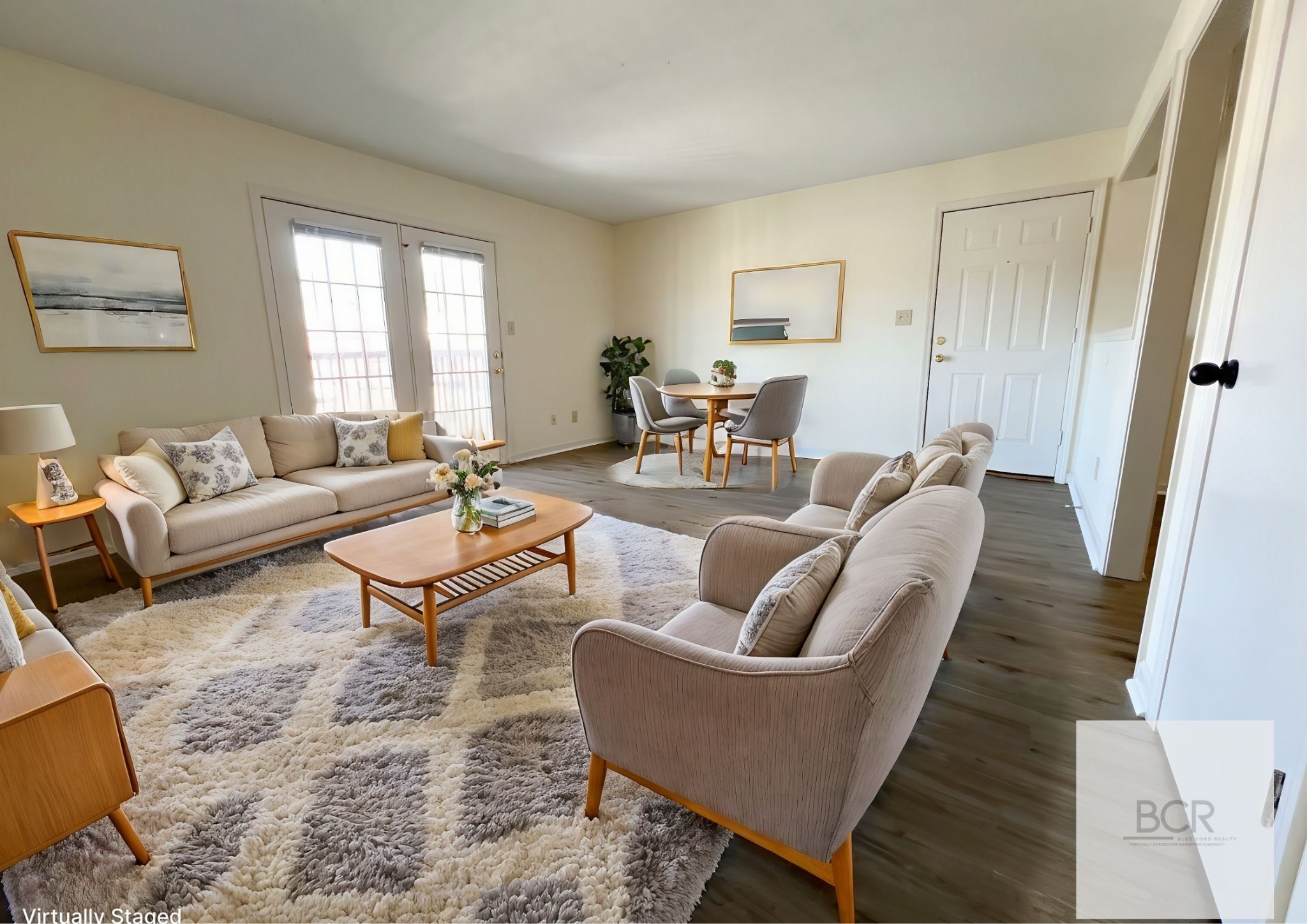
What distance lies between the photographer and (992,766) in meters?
1.41

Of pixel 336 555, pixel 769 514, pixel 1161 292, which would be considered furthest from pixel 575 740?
pixel 1161 292

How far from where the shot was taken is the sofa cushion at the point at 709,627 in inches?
52.2

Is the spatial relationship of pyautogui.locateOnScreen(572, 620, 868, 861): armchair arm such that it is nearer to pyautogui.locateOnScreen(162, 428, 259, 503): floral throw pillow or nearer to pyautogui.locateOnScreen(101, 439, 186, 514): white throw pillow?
pyautogui.locateOnScreen(101, 439, 186, 514): white throw pillow

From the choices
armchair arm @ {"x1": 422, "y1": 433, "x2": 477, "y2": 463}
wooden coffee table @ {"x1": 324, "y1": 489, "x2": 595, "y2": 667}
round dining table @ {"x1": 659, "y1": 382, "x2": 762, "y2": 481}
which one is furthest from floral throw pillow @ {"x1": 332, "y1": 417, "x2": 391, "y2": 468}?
round dining table @ {"x1": 659, "y1": 382, "x2": 762, "y2": 481}

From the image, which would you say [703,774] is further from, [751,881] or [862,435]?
[862,435]

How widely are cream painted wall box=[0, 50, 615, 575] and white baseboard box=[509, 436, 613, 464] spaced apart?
2185 mm

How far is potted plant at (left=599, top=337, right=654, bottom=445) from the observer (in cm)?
606

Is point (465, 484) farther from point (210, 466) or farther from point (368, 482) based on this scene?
point (210, 466)

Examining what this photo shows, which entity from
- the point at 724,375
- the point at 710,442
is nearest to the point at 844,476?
the point at 710,442

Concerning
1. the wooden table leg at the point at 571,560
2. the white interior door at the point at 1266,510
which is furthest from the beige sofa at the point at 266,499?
the white interior door at the point at 1266,510

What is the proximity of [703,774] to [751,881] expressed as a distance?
1.12 feet

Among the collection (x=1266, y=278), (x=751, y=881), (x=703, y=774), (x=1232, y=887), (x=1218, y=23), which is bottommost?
(x=751, y=881)

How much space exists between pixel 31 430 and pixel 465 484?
6.17 ft

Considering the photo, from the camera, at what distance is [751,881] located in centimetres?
111
